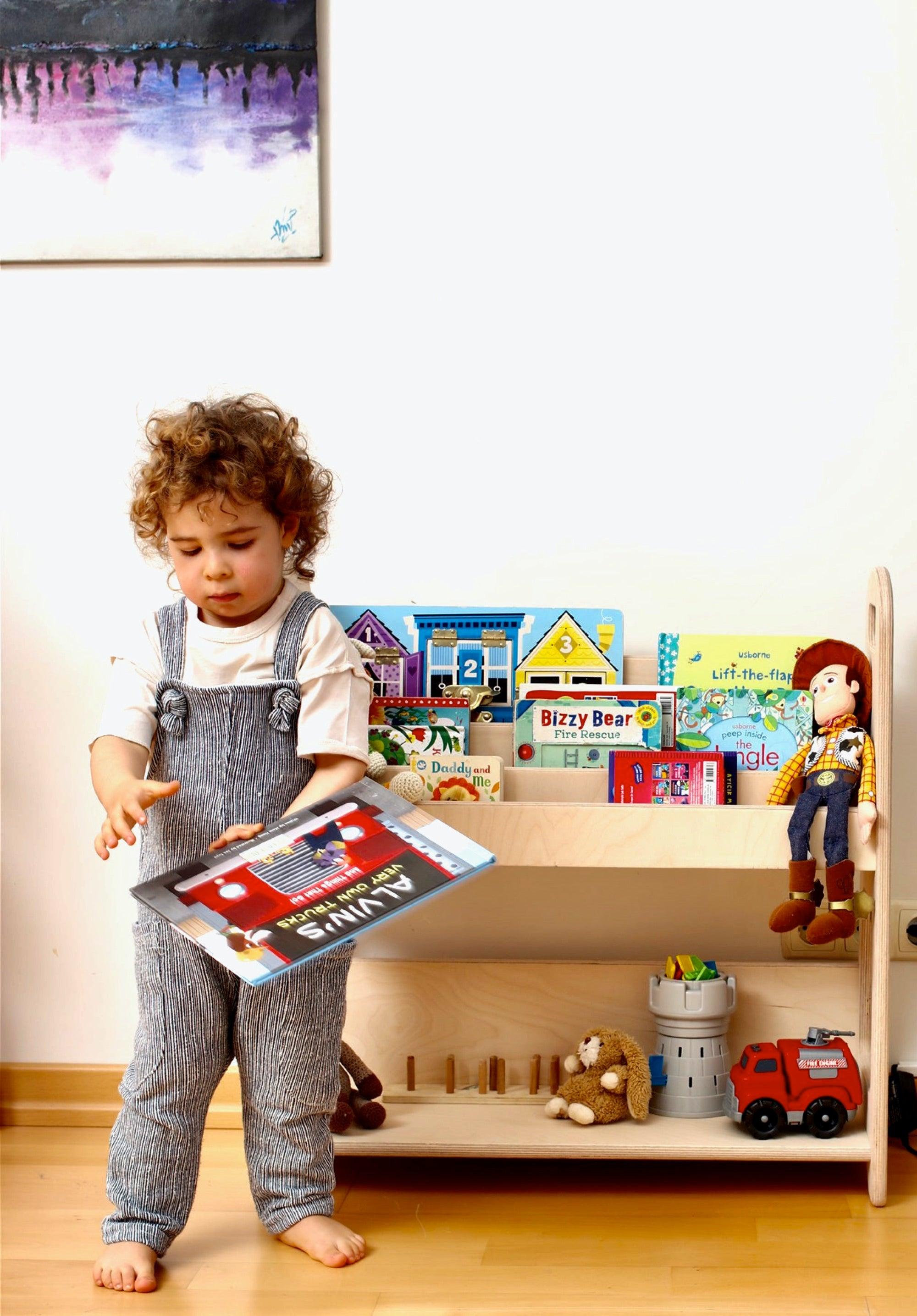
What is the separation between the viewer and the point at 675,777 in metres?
1.37

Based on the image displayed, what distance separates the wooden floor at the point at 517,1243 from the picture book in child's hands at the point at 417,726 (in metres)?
0.48

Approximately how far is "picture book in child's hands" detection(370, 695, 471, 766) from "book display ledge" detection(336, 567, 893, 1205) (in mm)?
59

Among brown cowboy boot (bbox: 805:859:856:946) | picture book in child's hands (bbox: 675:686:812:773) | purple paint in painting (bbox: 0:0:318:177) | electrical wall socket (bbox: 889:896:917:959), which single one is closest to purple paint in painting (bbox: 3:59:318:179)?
purple paint in painting (bbox: 0:0:318:177)

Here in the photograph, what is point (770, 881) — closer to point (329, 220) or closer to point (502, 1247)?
point (502, 1247)

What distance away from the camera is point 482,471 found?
1.60 meters

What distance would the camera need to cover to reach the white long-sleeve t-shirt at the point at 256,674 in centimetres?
125

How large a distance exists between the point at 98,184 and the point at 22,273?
154mm

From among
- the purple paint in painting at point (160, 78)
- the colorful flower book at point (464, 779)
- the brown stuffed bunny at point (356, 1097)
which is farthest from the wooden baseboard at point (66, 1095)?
the purple paint in painting at point (160, 78)

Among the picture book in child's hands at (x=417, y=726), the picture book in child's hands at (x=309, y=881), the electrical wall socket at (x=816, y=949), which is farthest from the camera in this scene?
the electrical wall socket at (x=816, y=949)

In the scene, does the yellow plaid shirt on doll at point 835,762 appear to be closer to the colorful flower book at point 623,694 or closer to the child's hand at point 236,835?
the colorful flower book at point 623,694

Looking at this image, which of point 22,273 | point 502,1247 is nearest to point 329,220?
point 22,273

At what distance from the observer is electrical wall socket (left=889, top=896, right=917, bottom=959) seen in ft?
5.10

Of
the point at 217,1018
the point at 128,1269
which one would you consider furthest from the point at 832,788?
the point at 128,1269

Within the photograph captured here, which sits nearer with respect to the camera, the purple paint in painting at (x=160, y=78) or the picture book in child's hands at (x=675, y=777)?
the picture book in child's hands at (x=675, y=777)
